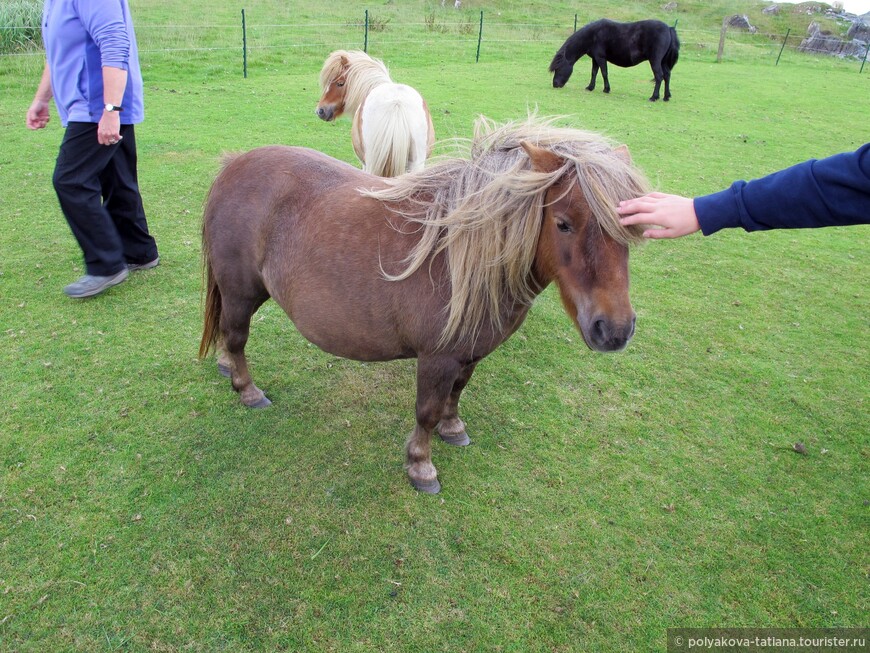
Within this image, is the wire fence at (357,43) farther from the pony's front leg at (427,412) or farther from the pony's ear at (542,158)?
the pony's ear at (542,158)

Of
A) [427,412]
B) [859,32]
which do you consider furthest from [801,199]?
[859,32]

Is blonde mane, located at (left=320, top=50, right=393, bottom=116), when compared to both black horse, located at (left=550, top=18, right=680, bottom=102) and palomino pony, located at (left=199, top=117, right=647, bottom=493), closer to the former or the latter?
palomino pony, located at (left=199, top=117, right=647, bottom=493)

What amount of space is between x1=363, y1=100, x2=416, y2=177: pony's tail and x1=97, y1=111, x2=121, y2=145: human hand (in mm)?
1940

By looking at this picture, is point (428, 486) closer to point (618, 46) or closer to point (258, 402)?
point (258, 402)

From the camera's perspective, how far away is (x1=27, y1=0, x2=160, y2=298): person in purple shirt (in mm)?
3404

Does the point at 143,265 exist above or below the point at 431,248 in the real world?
below

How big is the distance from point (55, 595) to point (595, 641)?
7.28 ft

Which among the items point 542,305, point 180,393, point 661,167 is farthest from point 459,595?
point 661,167

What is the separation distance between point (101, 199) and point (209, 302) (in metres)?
1.66

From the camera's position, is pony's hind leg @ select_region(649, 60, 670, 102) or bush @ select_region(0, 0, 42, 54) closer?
bush @ select_region(0, 0, 42, 54)

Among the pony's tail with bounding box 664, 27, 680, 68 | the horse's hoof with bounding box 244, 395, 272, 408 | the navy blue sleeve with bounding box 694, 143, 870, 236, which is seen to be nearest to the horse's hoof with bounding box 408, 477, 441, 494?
the horse's hoof with bounding box 244, 395, 272, 408

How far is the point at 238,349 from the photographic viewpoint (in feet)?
10.2

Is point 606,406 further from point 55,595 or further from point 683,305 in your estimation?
point 55,595

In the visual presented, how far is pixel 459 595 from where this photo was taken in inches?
90.4
